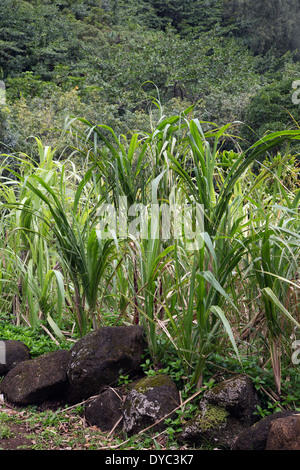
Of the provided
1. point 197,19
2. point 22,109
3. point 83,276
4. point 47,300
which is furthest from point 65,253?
point 197,19

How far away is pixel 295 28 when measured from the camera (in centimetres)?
1744

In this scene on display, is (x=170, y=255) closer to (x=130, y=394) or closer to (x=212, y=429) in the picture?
(x=130, y=394)

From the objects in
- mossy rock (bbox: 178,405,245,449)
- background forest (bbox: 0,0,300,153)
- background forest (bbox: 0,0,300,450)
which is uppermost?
background forest (bbox: 0,0,300,153)

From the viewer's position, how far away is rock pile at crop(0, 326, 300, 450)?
52.8 inches

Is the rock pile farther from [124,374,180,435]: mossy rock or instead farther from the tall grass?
the tall grass

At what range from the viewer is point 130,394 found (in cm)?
158

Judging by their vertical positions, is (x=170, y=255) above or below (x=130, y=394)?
above

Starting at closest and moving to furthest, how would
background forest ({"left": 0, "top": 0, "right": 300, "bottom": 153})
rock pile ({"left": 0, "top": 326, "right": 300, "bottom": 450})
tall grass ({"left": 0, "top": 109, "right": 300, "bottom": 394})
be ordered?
rock pile ({"left": 0, "top": 326, "right": 300, "bottom": 450}), tall grass ({"left": 0, "top": 109, "right": 300, "bottom": 394}), background forest ({"left": 0, "top": 0, "right": 300, "bottom": 153})

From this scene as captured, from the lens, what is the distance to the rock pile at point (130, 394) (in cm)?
134

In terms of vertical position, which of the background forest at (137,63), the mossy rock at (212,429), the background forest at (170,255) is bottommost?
the mossy rock at (212,429)

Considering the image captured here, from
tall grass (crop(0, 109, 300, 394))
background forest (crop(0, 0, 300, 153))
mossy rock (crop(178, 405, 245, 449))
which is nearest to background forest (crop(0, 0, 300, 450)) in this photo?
tall grass (crop(0, 109, 300, 394))

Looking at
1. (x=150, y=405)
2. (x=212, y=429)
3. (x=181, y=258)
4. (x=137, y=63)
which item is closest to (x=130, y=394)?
(x=150, y=405)

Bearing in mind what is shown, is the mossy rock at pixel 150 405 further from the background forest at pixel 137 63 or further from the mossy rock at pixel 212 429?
the background forest at pixel 137 63

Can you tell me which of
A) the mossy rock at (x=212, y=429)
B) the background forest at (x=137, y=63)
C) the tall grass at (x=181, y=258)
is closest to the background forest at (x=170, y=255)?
the tall grass at (x=181, y=258)
